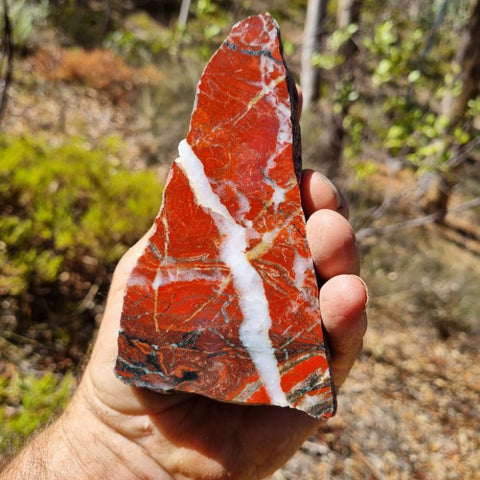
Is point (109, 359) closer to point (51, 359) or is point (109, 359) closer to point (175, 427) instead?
point (175, 427)

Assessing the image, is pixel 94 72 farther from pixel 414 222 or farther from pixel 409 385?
pixel 409 385

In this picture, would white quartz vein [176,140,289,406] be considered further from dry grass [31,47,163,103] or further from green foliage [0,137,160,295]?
dry grass [31,47,163,103]

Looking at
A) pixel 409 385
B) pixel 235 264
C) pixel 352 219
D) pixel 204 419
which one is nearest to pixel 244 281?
pixel 235 264

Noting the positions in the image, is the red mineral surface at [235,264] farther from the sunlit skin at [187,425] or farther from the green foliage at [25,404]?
the green foliage at [25,404]

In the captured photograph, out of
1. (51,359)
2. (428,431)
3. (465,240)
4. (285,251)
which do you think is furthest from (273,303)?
(465,240)

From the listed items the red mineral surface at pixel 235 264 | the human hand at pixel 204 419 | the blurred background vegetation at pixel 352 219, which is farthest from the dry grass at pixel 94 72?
the human hand at pixel 204 419

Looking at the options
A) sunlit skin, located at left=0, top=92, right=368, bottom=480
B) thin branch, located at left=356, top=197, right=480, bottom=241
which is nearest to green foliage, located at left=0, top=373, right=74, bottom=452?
sunlit skin, located at left=0, top=92, right=368, bottom=480
